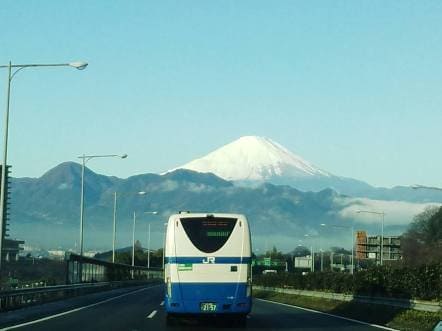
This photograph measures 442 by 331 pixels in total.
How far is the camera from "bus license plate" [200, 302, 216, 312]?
2423 cm

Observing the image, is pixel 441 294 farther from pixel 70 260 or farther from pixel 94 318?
pixel 70 260

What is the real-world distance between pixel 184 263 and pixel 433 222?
381 feet

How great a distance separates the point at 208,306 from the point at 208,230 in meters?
2.21

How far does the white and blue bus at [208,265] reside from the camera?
2431 centimetres

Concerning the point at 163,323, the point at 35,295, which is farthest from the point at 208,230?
the point at 35,295

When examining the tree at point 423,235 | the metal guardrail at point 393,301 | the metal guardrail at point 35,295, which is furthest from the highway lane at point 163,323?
the tree at point 423,235

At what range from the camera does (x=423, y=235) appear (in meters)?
135

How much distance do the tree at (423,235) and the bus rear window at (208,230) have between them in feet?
294

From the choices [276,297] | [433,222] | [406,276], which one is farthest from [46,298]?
[433,222]

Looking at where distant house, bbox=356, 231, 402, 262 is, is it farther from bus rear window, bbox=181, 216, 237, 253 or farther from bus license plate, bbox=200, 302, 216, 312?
bus license plate, bbox=200, 302, 216, 312

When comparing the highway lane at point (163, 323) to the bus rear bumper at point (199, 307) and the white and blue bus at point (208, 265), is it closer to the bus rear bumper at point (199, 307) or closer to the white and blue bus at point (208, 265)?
the bus rear bumper at point (199, 307)

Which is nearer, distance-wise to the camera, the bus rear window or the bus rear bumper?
the bus rear bumper

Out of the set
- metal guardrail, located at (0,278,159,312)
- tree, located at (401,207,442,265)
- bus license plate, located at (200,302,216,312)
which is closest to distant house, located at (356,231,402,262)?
tree, located at (401,207,442,265)

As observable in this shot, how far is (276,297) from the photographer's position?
58.3 meters
